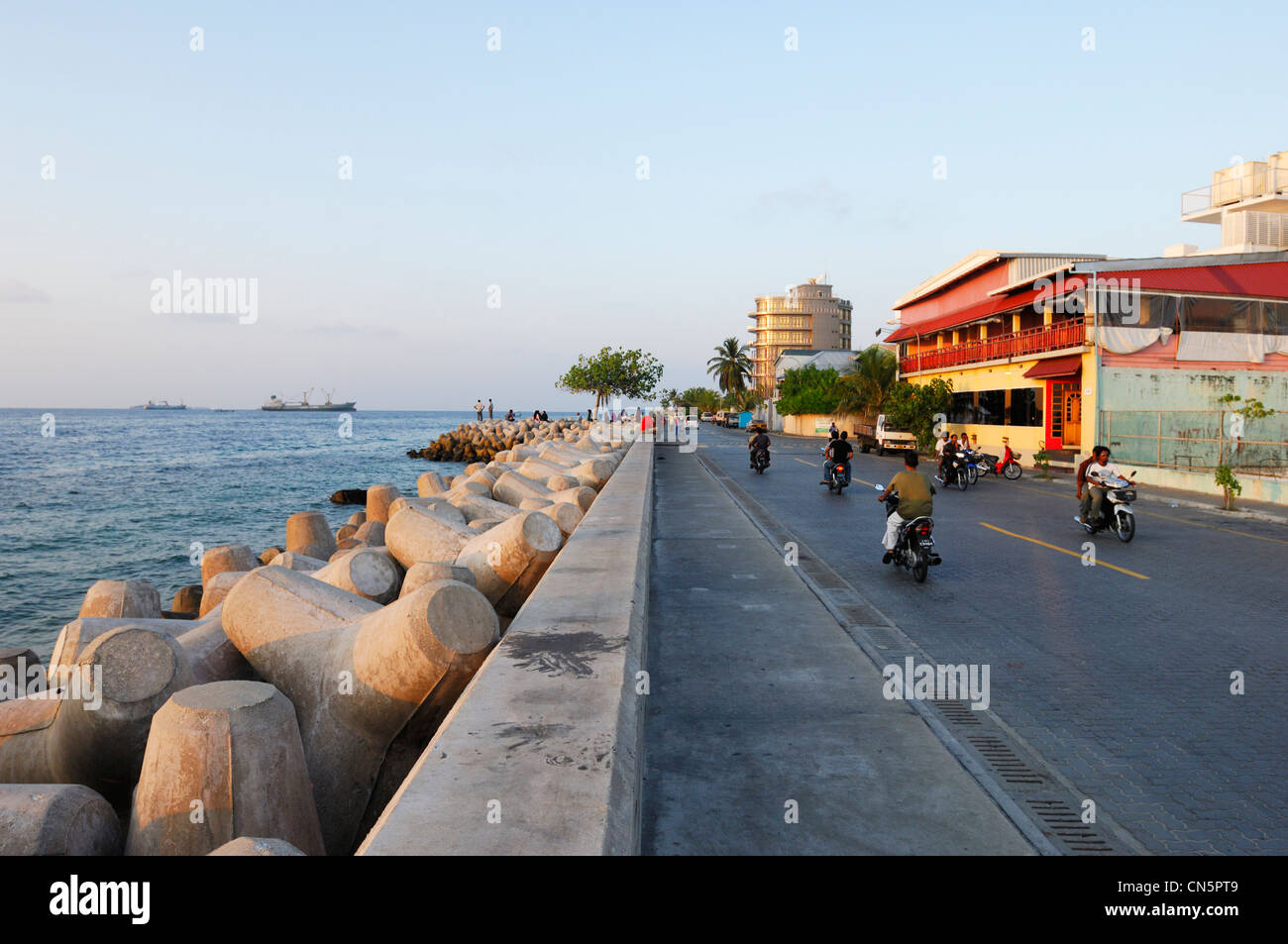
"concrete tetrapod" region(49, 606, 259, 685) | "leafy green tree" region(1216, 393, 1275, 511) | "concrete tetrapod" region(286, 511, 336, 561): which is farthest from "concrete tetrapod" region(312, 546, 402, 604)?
"leafy green tree" region(1216, 393, 1275, 511)

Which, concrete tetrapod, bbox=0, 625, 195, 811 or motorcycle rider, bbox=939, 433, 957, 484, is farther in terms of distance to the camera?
motorcycle rider, bbox=939, 433, 957, 484

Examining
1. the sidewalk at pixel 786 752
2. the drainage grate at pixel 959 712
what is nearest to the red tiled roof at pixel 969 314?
the sidewalk at pixel 786 752

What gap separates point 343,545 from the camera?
1403 cm

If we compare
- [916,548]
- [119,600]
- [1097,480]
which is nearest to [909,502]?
[916,548]

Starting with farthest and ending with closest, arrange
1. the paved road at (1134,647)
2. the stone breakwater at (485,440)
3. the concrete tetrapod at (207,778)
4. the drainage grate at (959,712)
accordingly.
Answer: the stone breakwater at (485,440) < the drainage grate at (959,712) < the paved road at (1134,647) < the concrete tetrapod at (207,778)

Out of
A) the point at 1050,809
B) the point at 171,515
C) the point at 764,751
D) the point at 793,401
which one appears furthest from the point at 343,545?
the point at 793,401

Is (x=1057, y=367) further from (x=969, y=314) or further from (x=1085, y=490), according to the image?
(x=1085, y=490)

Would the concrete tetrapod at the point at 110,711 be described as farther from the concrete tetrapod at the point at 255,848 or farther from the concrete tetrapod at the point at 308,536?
the concrete tetrapod at the point at 308,536

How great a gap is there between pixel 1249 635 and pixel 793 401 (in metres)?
68.8

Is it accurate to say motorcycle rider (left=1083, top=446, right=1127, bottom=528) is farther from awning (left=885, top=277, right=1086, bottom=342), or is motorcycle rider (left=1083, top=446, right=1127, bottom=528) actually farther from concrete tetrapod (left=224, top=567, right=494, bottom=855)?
awning (left=885, top=277, right=1086, bottom=342)

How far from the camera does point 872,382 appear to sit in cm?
5181

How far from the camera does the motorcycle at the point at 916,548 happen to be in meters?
10.5

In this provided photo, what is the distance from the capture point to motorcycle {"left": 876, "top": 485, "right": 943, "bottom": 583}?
10.5m

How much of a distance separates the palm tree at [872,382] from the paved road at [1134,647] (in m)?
35.6
